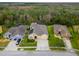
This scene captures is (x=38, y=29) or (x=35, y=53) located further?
(x=38, y=29)

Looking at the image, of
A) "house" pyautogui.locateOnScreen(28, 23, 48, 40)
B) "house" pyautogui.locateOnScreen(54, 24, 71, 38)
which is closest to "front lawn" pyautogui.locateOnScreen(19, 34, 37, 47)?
"house" pyautogui.locateOnScreen(28, 23, 48, 40)

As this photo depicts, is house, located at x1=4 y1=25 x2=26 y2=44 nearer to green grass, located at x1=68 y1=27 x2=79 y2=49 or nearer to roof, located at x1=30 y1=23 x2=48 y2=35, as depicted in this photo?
roof, located at x1=30 y1=23 x2=48 y2=35

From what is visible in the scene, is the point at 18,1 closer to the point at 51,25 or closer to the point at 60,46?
the point at 51,25

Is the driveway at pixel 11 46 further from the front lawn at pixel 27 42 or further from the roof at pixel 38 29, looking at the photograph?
the roof at pixel 38 29

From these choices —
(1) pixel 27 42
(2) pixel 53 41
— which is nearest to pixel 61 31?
(2) pixel 53 41

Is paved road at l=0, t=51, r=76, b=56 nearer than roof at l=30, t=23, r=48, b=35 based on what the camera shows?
Yes

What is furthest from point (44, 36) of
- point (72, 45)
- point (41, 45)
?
point (72, 45)

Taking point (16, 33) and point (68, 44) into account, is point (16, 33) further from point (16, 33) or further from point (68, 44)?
point (68, 44)
